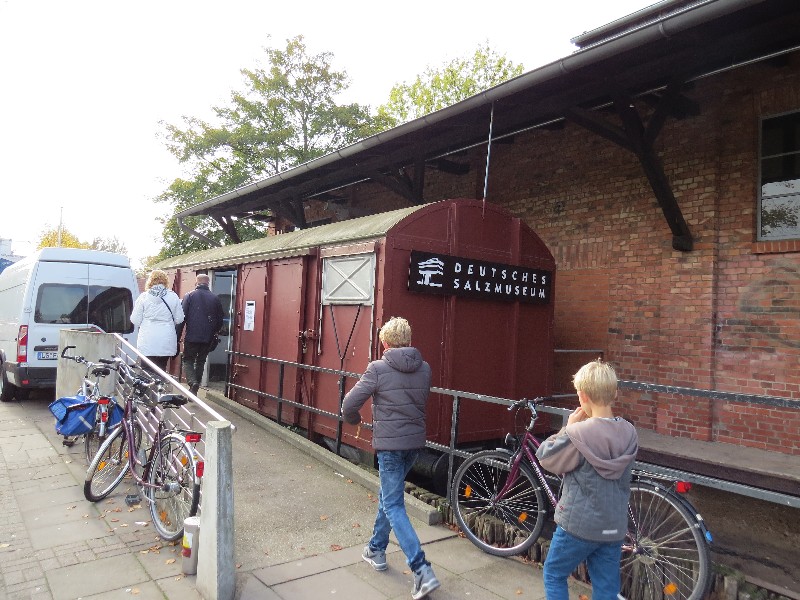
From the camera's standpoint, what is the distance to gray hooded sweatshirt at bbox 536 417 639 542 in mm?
2553

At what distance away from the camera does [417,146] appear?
8969 mm

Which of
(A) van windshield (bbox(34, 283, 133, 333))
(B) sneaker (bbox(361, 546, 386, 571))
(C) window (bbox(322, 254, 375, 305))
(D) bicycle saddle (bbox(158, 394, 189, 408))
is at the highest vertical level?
A: (C) window (bbox(322, 254, 375, 305))

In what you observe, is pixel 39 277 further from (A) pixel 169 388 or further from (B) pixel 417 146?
(B) pixel 417 146

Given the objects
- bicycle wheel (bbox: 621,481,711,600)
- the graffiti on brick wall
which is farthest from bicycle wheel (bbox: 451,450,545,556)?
the graffiti on brick wall

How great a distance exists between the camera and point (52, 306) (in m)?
9.05

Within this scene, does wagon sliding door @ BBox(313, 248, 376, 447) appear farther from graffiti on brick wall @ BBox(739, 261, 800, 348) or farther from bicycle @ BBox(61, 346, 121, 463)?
graffiti on brick wall @ BBox(739, 261, 800, 348)

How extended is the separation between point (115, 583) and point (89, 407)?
222 cm

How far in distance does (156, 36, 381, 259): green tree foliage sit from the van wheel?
39.2 feet

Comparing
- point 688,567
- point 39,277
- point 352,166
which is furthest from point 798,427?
point 39,277

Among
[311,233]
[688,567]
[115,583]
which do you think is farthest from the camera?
[311,233]

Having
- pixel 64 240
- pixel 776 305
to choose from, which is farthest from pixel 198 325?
pixel 64 240

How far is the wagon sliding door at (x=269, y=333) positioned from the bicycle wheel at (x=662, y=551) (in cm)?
474

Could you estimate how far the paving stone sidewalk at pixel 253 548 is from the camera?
3.46 m

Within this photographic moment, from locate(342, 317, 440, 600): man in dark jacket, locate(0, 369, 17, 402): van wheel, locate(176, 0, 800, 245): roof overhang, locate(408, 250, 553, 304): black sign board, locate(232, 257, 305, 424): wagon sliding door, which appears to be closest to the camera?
locate(342, 317, 440, 600): man in dark jacket
